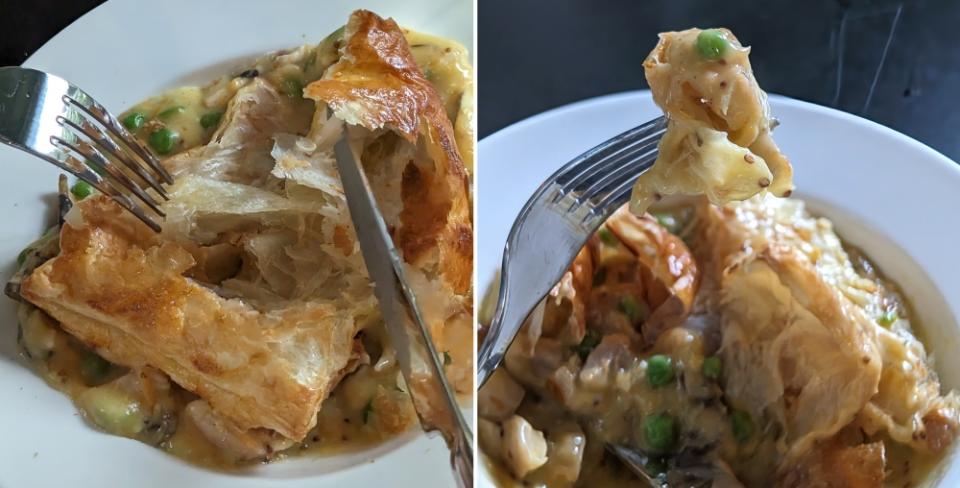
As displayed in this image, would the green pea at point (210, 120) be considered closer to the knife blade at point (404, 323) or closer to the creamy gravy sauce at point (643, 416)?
the knife blade at point (404, 323)

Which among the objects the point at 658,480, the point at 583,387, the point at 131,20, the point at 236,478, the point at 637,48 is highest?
the point at 131,20

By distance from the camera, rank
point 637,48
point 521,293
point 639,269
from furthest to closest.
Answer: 1. point 637,48
2. point 639,269
3. point 521,293

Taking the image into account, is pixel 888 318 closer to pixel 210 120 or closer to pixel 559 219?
pixel 559 219

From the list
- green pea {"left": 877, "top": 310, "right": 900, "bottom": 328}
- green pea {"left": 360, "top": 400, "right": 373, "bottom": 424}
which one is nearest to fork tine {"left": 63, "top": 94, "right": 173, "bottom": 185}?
green pea {"left": 360, "top": 400, "right": 373, "bottom": 424}

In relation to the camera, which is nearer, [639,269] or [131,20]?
[131,20]

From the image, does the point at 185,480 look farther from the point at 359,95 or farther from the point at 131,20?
the point at 131,20

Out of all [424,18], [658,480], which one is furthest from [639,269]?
[424,18]

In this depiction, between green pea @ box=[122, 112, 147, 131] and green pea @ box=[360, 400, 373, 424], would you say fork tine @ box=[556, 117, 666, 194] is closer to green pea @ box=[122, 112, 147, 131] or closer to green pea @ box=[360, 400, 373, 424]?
green pea @ box=[360, 400, 373, 424]
